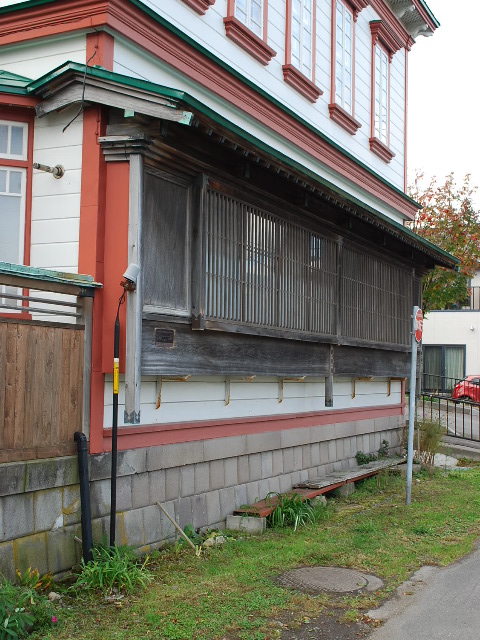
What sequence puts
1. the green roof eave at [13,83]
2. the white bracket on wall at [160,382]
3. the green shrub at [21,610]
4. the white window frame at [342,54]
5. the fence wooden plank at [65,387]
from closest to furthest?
the green shrub at [21,610], the fence wooden plank at [65,387], the green roof eave at [13,83], the white bracket on wall at [160,382], the white window frame at [342,54]

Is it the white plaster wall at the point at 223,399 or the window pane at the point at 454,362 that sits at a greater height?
the window pane at the point at 454,362

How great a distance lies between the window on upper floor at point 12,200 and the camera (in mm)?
7793

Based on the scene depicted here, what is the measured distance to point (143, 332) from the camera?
292 inches

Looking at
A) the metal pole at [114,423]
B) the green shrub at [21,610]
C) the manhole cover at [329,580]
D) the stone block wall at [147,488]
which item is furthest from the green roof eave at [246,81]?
the manhole cover at [329,580]

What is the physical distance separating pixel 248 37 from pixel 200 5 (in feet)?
4.04

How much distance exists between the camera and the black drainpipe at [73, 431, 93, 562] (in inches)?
267

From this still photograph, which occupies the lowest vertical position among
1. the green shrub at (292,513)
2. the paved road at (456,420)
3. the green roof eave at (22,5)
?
the green shrub at (292,513)

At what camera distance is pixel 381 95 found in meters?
16.4

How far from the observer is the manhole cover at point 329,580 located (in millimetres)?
6938

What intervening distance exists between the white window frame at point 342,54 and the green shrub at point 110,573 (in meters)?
9.84

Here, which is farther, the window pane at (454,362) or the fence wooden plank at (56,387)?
the window pane at (454,362)

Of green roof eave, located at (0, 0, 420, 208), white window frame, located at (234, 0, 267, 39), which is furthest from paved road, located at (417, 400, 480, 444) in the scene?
white window frame, located at (234, 0, 267, 39)

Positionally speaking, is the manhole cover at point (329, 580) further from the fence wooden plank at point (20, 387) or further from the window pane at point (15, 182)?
the window pane at point (15, 182)

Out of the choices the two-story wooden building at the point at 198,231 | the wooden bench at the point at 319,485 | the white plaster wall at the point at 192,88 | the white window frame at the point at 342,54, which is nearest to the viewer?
the two-story wooden building at the point at 198,231
